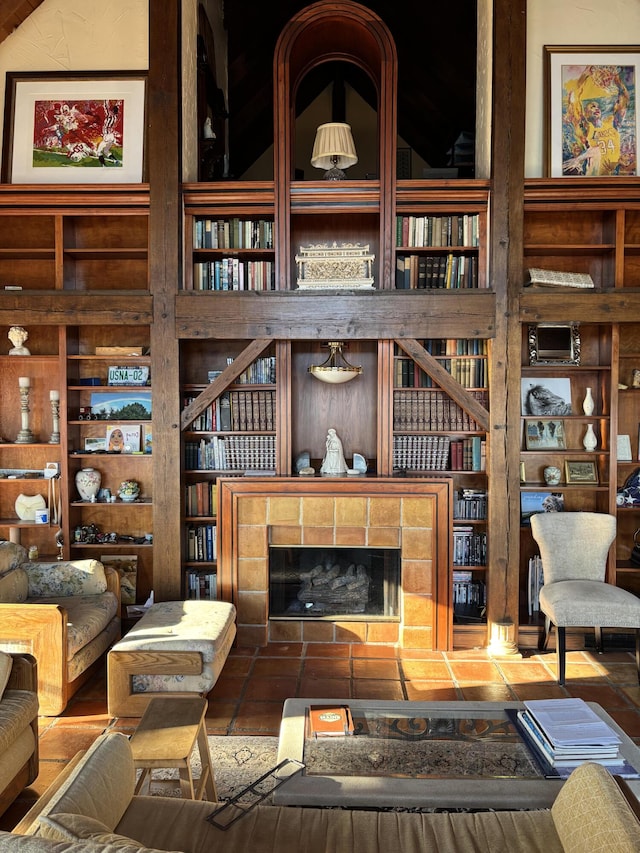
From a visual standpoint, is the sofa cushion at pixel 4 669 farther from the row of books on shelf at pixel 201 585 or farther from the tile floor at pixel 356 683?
the row of books on shelf at pixel 201 585

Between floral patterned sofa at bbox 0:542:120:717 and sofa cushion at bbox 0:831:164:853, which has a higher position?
sofa cushion at bbox 0:831:164:853

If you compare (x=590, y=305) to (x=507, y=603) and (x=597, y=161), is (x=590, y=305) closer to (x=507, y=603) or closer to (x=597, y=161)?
(x=597, y=161)

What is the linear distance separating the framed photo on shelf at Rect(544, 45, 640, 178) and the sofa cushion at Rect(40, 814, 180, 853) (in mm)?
4664

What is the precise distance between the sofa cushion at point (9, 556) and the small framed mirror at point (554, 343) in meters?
3.80

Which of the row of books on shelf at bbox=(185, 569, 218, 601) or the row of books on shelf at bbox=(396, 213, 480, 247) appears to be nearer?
the row of books on shelf at bbox=(396, 213, 480, 247)

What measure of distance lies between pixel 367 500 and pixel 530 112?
2967 mm

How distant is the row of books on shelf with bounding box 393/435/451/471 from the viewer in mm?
5121

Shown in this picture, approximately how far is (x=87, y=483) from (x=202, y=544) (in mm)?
1012

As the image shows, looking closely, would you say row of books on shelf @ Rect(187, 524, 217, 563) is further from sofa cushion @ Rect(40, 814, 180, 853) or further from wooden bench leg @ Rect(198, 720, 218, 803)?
sofa cushion @ Rect(40, 814, 180, 853)

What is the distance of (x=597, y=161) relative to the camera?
4.80 m

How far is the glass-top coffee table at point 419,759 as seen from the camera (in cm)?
235

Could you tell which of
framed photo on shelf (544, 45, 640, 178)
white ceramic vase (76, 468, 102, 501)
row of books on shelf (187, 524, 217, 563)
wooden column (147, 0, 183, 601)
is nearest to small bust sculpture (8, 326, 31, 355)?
white ceramic vase (76, 468, 102, 501)

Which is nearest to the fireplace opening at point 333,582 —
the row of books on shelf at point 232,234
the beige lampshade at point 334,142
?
the row of books on shelf at point 232,234

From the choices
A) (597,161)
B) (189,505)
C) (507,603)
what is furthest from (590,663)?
(597,161)
